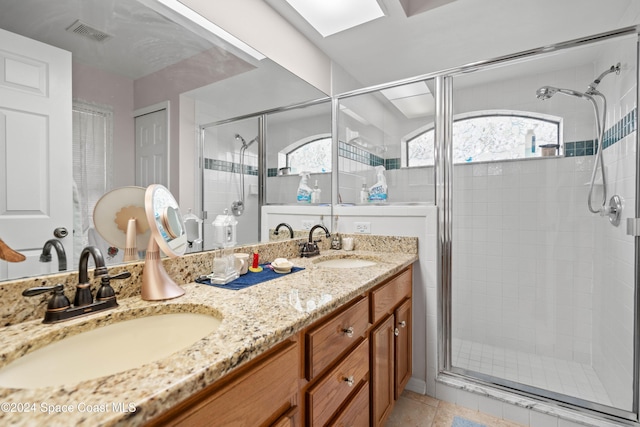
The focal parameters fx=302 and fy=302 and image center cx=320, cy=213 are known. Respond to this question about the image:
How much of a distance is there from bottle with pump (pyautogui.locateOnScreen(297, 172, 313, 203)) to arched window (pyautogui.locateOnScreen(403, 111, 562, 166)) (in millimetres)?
752

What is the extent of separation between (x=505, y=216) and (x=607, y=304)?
0.82m

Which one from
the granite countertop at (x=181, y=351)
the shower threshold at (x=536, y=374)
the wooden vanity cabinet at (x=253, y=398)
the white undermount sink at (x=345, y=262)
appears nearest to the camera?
the granite countertop at (x=181, y=351)

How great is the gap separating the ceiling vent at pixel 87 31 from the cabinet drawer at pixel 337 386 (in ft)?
4.17

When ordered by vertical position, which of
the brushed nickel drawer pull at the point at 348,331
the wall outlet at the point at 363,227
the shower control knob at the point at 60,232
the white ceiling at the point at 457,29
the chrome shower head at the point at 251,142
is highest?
the white ceiling at the point at 457,29

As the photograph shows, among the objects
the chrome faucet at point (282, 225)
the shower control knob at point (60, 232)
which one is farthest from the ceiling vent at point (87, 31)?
the chrome faucet at point (282, 225)

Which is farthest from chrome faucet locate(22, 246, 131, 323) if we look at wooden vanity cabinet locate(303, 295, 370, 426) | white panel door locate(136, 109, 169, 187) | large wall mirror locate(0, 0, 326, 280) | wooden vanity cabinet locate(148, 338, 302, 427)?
wooden vanity cabinet locate(303, 295, 370, 426)

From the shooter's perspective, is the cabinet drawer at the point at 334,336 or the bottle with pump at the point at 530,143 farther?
the bottle with pump at the point at 530,143

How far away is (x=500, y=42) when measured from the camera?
83.4 inches

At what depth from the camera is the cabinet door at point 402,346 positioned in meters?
1.61

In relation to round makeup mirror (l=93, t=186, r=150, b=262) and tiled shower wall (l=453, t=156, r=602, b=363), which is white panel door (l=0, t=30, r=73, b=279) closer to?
round makeup mirror (l=93, t=186, r=150, b=262)

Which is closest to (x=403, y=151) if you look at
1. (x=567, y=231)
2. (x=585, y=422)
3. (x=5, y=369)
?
(x=567, y=231)

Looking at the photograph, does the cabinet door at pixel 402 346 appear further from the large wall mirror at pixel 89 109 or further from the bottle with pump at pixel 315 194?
the large wall mirror at pixel 89 109

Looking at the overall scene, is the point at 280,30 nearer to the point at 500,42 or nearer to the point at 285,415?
the point at 500,42

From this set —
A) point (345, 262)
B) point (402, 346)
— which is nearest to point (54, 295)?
point (345, 262)
